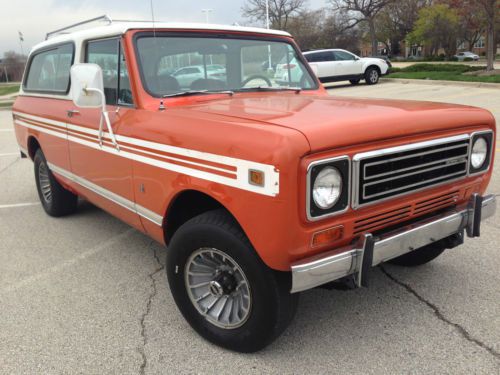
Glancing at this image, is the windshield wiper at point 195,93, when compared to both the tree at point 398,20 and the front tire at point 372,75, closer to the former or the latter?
the front tire at point 372,75

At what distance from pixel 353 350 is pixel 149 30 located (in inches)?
101

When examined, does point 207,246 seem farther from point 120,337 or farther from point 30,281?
point 30,281

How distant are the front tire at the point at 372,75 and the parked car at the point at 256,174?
57.6 feet

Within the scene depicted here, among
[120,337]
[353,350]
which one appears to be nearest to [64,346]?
[120,337]

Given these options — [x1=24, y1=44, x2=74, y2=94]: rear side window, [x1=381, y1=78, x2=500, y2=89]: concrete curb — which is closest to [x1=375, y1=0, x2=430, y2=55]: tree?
[x1=381, y1=78, x2=500, y2=89]: concrete curb

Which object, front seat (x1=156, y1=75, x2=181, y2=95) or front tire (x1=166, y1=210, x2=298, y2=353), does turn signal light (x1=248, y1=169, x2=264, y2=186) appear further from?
front seat (x1=156, y1=75, x2=181, y2=95)

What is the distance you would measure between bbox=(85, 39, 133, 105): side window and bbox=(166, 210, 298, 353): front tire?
1.23 meters

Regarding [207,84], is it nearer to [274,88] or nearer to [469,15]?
[274,88]

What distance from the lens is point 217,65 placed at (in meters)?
3.67

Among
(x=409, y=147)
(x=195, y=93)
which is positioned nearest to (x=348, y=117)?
(x=409, y=147)

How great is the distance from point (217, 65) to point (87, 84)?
3.37 feet

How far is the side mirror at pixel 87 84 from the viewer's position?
3100 mm

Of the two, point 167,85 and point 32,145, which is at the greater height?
point 167,85

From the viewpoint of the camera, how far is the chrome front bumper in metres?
2.22
